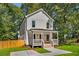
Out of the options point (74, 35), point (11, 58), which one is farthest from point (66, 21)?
point (11, 58)

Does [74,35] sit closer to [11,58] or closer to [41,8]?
[41,8]

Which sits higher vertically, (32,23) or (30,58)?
(32,23)

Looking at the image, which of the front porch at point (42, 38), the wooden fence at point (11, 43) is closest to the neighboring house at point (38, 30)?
the front porch at point (42, 38)

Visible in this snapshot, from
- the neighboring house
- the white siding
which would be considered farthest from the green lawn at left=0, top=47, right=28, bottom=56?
the white siding

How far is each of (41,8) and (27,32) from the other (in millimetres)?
705

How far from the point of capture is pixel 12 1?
8102mm

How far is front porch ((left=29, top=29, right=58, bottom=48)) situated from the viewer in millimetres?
8336

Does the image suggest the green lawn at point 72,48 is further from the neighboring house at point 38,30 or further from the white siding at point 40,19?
the white siding at point 40,19

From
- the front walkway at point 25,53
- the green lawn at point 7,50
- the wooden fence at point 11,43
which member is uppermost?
the wooden fence at point 11,43

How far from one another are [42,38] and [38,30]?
22cm

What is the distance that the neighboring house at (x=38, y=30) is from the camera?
8.25 metres

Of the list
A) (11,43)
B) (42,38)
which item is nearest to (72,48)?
(42,38)

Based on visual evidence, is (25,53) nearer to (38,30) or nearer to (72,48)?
(38,30)

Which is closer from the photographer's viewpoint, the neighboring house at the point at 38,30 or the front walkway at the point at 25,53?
the front walkway at the point at 25,53
